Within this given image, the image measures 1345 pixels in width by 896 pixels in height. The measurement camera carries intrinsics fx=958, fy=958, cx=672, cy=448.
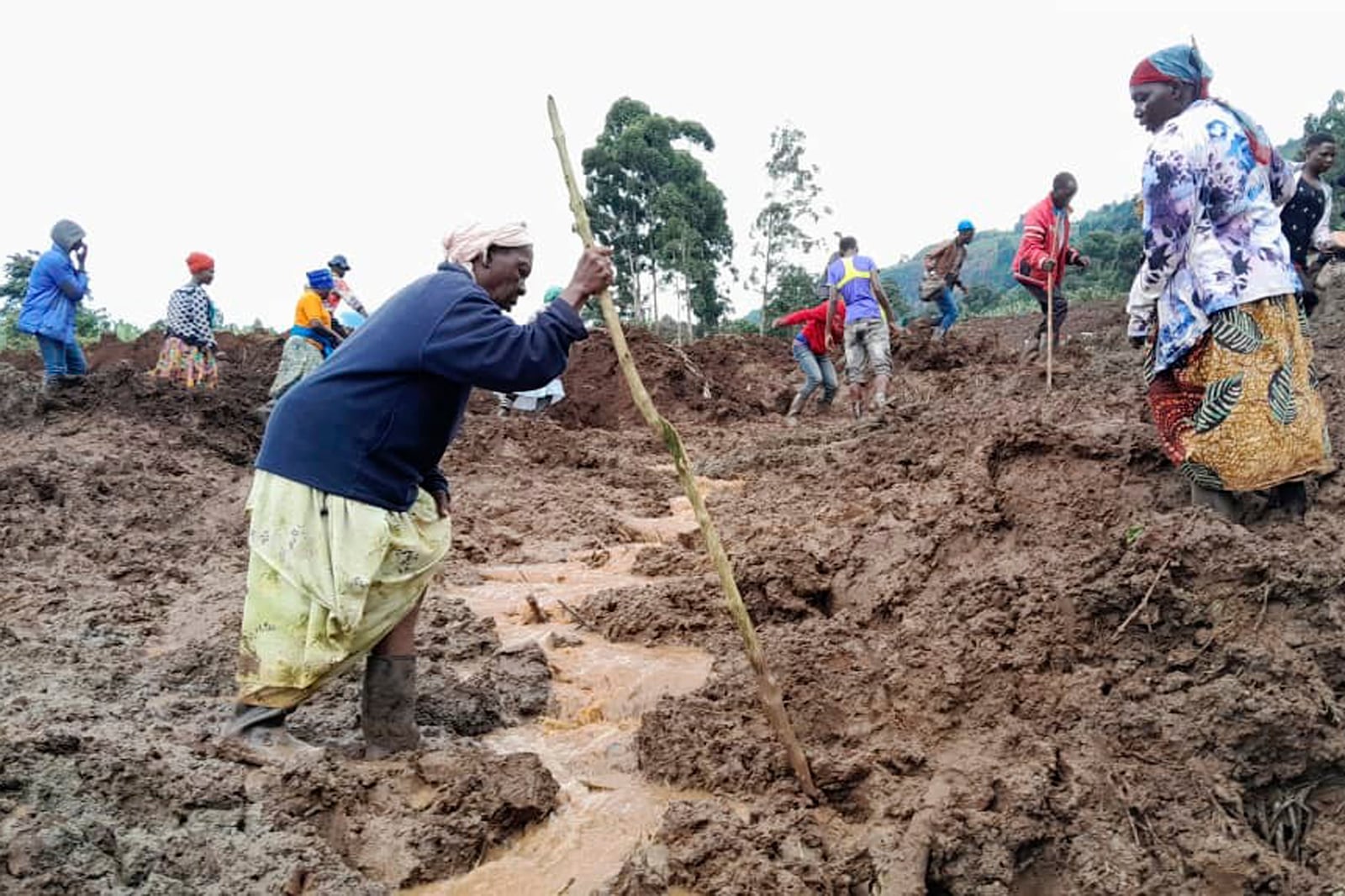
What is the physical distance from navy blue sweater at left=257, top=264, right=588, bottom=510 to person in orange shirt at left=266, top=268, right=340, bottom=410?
19.2 feet

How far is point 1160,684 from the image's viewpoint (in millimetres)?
2408

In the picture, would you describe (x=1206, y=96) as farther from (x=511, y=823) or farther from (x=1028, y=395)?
(x=1028, y=395)

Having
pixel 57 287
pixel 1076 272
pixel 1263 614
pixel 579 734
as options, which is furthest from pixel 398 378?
pixel 1076 272

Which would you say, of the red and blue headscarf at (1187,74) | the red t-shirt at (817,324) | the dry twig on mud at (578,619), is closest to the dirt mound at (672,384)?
the red t-shirt at (817,324)

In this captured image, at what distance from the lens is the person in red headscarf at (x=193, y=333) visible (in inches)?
332

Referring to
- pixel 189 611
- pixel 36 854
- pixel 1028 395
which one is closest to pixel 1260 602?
pixel 36 854

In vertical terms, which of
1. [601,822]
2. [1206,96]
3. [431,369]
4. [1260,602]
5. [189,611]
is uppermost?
[1206,96]

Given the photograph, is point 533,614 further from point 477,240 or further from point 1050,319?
point 1050,319

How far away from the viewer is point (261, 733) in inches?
100

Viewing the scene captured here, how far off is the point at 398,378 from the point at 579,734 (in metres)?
1.23

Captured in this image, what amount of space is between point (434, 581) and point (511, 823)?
248 cm

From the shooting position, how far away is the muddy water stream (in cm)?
217

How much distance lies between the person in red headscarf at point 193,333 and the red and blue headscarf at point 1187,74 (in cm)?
763

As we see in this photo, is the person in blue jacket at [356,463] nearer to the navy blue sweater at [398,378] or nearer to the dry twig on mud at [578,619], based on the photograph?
the navy blue sweater at [398,378]
